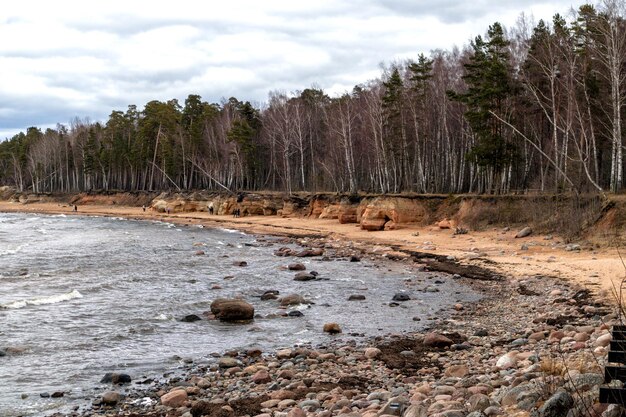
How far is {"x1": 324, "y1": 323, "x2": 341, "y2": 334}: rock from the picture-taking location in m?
14.7

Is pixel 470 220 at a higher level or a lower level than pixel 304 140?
lower

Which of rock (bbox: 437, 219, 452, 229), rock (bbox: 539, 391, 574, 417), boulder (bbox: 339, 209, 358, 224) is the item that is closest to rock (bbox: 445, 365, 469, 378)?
rock (bbox: 539, 391, 574, 417)

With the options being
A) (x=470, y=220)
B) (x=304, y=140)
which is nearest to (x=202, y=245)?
(x=470, y=220)

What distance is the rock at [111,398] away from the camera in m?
9.88

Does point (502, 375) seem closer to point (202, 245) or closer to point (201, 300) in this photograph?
point (201, 300)

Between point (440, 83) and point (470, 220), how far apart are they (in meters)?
20.1

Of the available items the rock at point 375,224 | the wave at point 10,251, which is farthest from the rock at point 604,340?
the wave at point 10,251

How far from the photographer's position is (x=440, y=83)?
52.4m

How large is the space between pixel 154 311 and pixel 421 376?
10.4 m

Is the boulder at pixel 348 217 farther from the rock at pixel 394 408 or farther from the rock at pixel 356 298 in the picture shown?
the rock at pixel 394 408

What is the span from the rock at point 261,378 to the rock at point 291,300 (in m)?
7.68

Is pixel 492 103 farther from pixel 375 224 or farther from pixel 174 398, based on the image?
pixel 174 398

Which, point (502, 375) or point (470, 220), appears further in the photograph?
point (470, 220)

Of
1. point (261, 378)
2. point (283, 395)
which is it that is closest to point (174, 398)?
point (261, 378)
